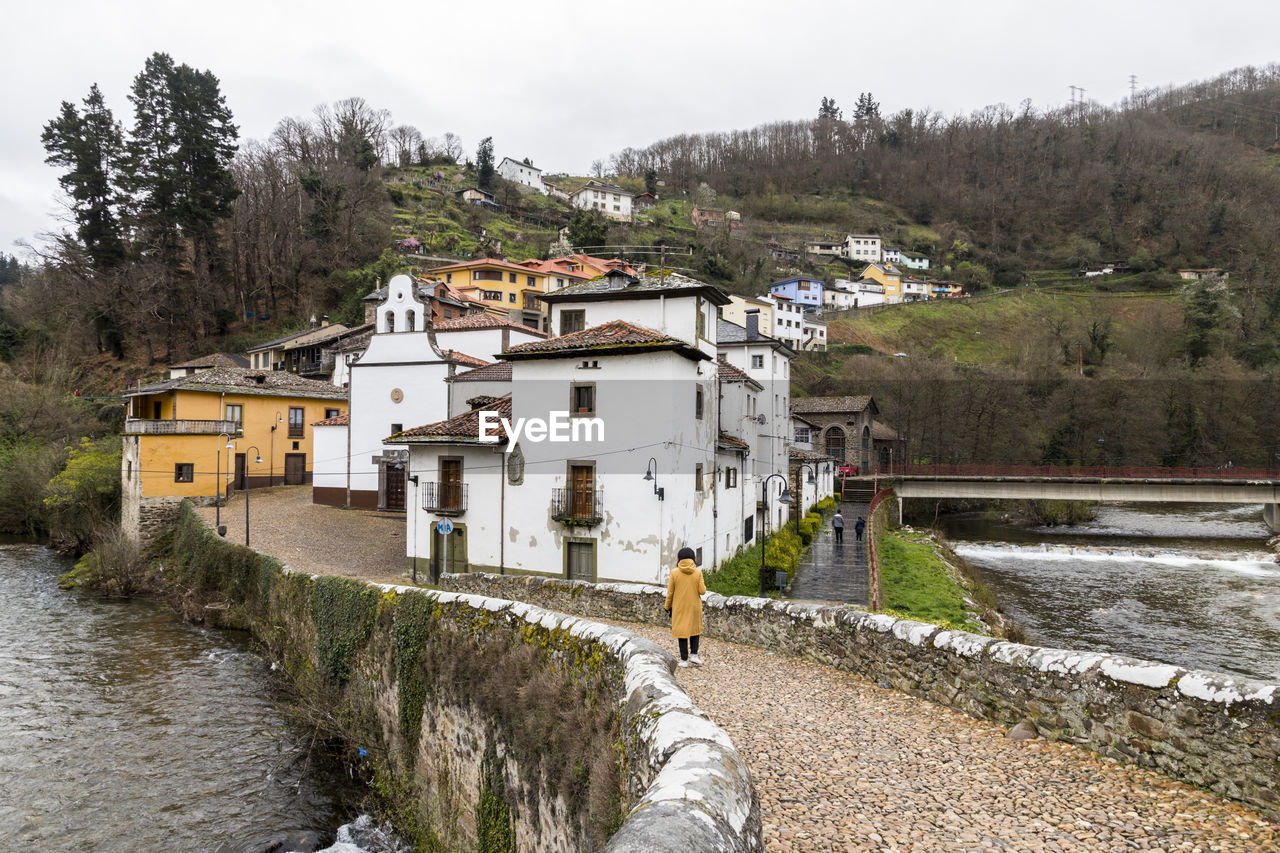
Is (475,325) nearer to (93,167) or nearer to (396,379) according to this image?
(396,379)

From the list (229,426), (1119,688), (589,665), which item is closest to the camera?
(1119,688)

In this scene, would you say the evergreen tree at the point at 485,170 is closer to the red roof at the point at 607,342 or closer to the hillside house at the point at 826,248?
the hillside house at the point at 826,248

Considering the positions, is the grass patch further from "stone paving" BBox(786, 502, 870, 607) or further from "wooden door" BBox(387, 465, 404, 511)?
"wooden door" BBox(387, 465, 404, 511)

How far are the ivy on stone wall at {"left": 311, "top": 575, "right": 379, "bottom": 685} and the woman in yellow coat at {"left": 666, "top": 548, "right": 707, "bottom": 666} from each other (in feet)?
22.5

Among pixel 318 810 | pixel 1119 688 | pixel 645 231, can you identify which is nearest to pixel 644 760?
pixel 1119 688

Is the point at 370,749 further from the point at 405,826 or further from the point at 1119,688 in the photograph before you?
the point at 1119,688

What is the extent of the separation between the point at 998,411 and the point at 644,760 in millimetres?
64985

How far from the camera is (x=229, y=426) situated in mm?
35594

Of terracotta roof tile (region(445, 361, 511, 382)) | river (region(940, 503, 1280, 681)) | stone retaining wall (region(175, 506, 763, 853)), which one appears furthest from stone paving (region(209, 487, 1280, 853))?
terracotta roof tile (region(445, 361, 511, 382))

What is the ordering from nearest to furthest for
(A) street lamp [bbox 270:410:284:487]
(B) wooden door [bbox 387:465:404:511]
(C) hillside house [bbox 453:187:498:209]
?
(B) wooden door [bbox 387:465:404:511] → (A) street lamp [bbox 270:410:284:487] → (C) hillside house [bbox 453:187:498:209]

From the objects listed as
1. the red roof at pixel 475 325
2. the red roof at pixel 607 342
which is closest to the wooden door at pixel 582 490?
the red roof at pixel 607 342

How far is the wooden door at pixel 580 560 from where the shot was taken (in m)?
20.6

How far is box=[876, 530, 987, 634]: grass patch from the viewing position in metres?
22.4

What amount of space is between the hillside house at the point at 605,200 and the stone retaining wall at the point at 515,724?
108751 millimetres
